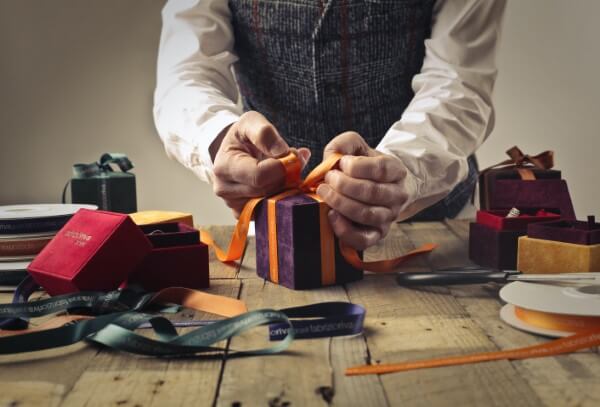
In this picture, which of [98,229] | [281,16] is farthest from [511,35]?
[98,229]

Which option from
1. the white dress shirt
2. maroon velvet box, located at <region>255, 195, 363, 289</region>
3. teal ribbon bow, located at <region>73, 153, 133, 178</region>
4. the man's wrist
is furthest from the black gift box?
maroon velvet box, located at <region>255, 195, 363, 289</region>

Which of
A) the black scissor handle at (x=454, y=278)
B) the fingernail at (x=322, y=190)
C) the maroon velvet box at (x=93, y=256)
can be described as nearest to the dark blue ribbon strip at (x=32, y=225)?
the maroon velvet box at (x=93, y=256)

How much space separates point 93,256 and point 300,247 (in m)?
0.25

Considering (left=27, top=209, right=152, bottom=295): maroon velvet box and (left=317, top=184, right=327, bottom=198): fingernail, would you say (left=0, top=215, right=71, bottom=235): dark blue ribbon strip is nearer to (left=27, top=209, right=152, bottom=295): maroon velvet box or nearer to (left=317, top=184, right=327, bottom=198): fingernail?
(left=27, top=209, right=152, bottom=295): maroon velvet box

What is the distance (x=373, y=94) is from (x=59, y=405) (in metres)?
1.08

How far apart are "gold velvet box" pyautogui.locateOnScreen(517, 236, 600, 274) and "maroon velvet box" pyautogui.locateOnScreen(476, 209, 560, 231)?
7cm

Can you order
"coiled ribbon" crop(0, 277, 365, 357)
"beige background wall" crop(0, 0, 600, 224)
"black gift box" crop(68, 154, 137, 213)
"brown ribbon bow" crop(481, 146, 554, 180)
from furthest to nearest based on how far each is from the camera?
"beige background wall" crop(0, 0, 600, 224), "black gift box" crop(68, 154, 137, 213), "brown ribbon bow" crop(481, 146, 554, 180), "coiled ribbon" crop(0, 277, 365, 357)

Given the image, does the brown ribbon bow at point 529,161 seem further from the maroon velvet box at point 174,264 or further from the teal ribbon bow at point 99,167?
the teal ribbon bow at point 99,167

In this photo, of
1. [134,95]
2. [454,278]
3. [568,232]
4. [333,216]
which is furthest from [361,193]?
[134,95]

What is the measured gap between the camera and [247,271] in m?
1.01

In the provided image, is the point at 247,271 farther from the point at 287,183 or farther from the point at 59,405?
the point at 59,405

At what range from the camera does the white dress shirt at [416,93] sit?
116cm

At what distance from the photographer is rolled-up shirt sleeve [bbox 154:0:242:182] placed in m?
1.24

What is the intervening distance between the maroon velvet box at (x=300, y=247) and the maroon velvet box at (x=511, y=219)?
224mm
